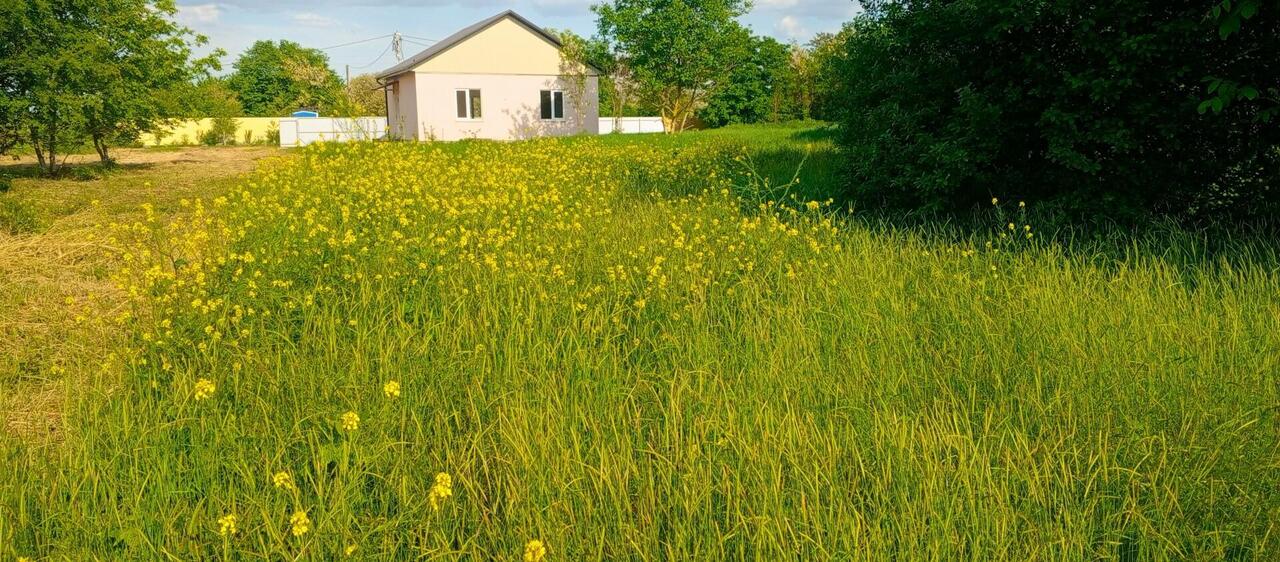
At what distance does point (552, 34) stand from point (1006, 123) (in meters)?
30.4

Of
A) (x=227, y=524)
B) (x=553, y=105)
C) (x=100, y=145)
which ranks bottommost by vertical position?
(x=227, y=524)

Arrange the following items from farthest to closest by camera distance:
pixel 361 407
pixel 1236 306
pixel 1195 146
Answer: pixel 1195 146 → pixel 1236 306 → pixel 361 407

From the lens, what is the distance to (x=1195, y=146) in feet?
21.6

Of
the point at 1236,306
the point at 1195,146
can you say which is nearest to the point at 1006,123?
the point at 1195,146

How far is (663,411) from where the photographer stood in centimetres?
332

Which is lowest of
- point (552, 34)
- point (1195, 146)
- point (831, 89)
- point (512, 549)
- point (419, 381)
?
point (512, 549)

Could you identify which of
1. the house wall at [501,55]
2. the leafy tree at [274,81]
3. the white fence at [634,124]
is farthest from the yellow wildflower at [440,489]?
the leafy tree at [274,81]

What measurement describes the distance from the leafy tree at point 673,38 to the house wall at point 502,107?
9.41ft

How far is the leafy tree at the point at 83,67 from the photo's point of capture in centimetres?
1568

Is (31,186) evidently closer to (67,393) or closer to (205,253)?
(205,253)

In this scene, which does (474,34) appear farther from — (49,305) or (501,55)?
(49,305)

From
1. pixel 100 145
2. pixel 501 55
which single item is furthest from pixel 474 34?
pixel 100 145

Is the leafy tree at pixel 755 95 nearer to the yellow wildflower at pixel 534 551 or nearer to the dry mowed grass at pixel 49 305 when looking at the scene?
the dry mowed grass at pixel 49 305

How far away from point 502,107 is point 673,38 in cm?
814
